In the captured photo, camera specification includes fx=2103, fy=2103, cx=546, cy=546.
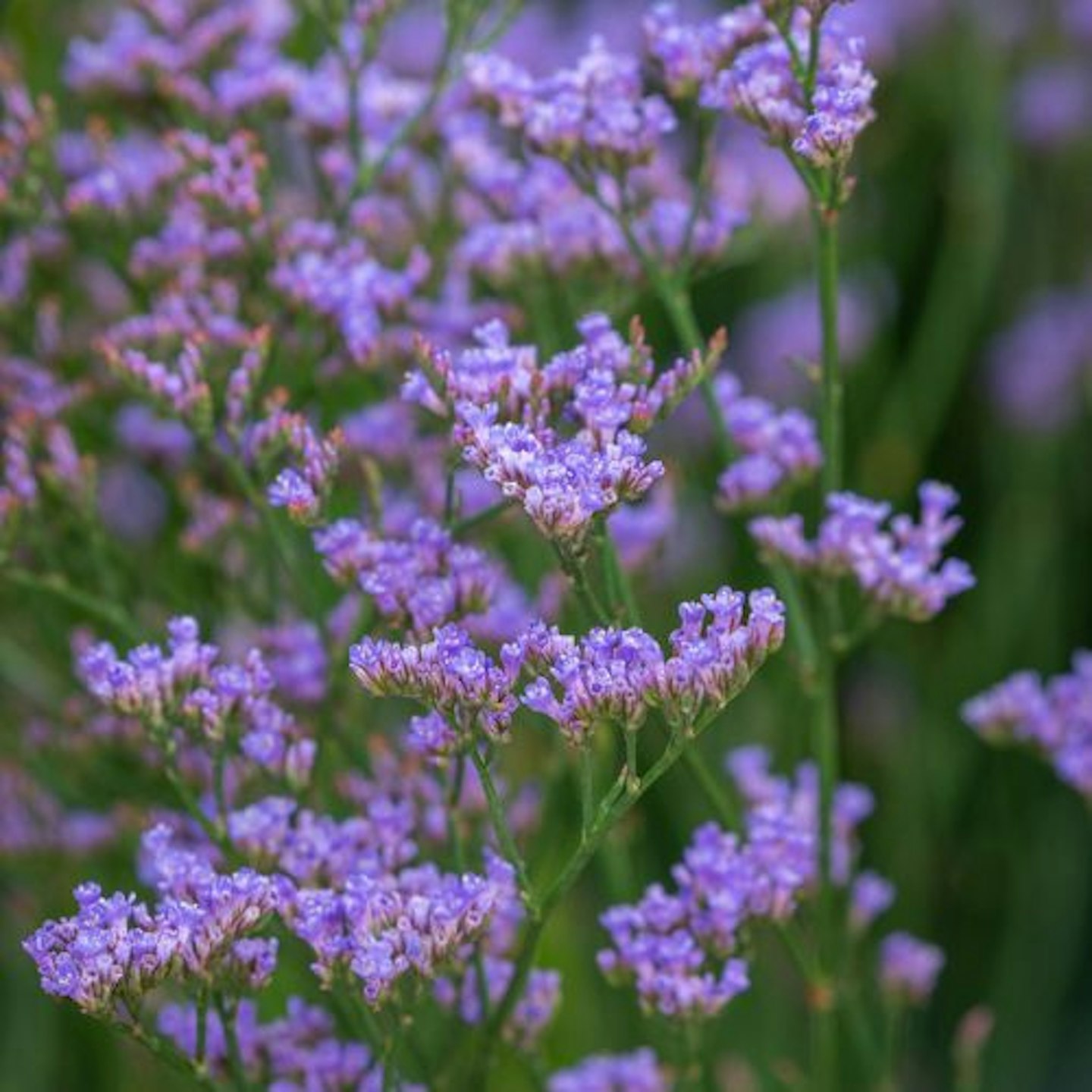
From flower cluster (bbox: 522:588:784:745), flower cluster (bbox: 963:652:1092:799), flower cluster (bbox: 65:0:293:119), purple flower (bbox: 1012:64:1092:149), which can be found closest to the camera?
flower cluster (bbox: 522:588:784:745)

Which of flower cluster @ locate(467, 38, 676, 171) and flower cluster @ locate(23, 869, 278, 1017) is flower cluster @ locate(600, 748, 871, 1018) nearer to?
flower cluster @ locate(23, 869, 278, 1017)

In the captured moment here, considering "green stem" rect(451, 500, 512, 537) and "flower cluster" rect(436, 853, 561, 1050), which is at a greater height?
"green stem" rect(451, 500, 512, 537)

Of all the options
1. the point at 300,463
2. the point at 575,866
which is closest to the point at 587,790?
the point at 575,866

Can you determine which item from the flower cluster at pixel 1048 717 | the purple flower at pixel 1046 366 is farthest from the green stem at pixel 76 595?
the purple flower at pixel 1046 366

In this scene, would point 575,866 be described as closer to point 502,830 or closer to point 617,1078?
point 502,830

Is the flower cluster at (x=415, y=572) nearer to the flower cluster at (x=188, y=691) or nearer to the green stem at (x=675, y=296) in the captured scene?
the flower cluster at (x=188, y=691)

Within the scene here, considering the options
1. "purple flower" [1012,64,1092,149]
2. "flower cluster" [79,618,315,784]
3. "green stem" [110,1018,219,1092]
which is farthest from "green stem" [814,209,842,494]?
"purple flower" [1012,64,1092,149]

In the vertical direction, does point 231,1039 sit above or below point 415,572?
below
